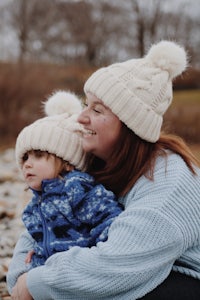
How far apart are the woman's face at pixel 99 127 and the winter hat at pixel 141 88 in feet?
0.11

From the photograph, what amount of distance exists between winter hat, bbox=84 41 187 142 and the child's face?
1.16 ft

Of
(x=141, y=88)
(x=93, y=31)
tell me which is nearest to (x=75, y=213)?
(x=141, y=88)

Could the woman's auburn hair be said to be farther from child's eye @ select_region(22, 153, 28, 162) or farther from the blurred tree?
the blurred tree

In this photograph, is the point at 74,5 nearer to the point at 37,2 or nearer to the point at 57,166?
the point at 37,2

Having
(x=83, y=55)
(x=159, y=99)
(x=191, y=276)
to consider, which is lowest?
(x=83, y=55)

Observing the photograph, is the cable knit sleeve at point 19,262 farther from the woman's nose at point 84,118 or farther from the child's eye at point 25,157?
the woman's nose at point 84,118

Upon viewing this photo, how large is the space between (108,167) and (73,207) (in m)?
0.26

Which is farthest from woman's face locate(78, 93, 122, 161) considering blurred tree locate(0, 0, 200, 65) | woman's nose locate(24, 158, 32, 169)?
blurred tree locate(0, 0, 200, 65)

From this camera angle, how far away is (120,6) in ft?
94.2

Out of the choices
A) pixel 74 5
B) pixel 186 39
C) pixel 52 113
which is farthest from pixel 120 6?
pixel 52 113

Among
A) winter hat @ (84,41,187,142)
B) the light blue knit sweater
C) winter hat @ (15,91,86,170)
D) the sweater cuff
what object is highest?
winter hat @ (84,41,187,142)

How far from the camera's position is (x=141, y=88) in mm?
2807

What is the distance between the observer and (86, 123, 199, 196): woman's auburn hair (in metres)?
2.76

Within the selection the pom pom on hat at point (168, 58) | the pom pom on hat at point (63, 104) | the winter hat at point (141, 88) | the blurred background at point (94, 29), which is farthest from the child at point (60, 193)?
the blurred background at point (94, 29)
